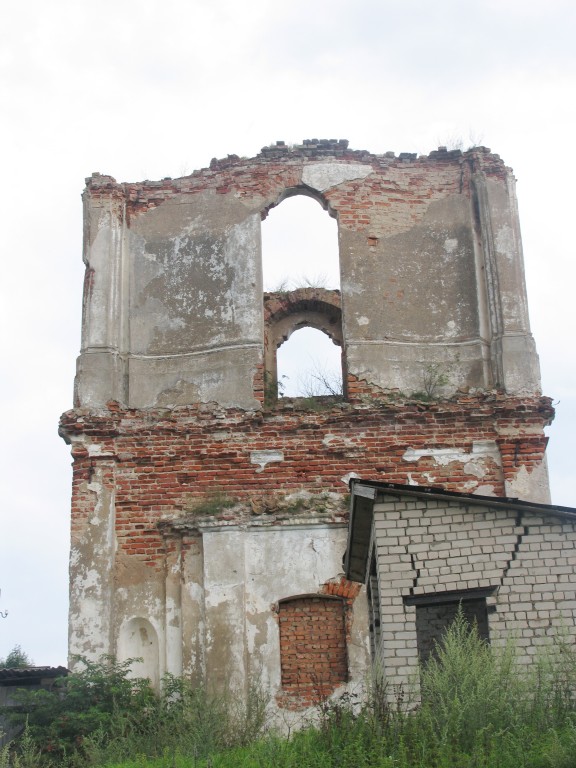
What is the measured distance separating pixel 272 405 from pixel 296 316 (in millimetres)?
2093

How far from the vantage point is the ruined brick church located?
12156mm

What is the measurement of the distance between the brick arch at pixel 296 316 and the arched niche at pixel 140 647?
3541 mm

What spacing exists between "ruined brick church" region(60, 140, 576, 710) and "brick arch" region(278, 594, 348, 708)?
0.02 metres

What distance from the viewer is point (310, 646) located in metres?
12.0

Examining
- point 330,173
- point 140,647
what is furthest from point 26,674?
point 330,173

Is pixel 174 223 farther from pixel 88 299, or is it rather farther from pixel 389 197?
pixel 389 197

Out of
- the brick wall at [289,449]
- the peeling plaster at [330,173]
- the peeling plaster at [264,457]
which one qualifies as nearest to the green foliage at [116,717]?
the brick wall at [289,449]

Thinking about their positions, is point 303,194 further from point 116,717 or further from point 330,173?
point 116,717

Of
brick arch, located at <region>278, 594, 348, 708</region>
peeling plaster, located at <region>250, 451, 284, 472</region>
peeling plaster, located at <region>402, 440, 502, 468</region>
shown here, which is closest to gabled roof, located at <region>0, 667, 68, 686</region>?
brick arch, located at <region>278, 594, 348, 708</region>

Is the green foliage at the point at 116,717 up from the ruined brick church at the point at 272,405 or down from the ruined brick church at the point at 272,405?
down

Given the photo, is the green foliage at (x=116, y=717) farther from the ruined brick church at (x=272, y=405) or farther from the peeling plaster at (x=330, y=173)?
the peeling plaster at (x=330, y=173)

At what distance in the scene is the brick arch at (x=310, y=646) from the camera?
1180 cm

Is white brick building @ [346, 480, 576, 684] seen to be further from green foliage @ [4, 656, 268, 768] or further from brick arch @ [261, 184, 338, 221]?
brick arch @ [261, 184, 338, 221]

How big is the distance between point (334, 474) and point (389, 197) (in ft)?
12.6
